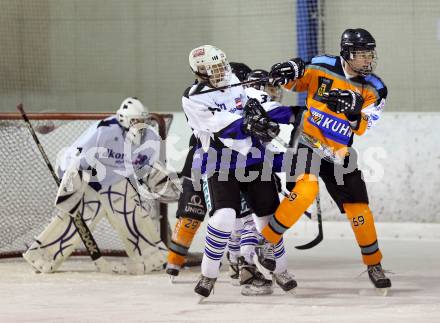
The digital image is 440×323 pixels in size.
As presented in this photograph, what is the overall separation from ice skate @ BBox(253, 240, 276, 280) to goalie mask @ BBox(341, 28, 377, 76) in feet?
2.78

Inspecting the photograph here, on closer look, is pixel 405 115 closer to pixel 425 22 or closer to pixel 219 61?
pixel 425 22

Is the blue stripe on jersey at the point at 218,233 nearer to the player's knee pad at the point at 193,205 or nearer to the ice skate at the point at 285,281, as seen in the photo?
the ice skate at the point at 285,281

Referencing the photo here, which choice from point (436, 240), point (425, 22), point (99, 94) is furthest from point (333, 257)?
point (99, 94)

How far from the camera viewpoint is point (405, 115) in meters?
6.99

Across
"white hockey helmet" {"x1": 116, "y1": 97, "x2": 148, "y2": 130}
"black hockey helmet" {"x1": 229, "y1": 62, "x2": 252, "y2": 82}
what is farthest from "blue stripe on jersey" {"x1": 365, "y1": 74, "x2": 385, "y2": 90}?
"white hockey helmet" {"x1": 116, "y1": 97, "x2": 148, "y2": 130}

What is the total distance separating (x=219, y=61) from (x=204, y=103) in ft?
0.66

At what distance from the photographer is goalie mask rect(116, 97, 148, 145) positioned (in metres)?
5.64

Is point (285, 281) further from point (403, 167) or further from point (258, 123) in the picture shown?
point (403, 167)

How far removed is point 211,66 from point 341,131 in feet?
2.05

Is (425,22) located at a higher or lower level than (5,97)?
higher

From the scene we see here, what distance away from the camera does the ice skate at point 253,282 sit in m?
4.82

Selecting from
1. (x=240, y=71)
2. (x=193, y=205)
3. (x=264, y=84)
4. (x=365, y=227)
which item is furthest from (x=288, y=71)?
(x=193, y=205)

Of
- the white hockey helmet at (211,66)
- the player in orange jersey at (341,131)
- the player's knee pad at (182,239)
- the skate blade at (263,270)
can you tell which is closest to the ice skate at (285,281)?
the skate blade at (263,270)

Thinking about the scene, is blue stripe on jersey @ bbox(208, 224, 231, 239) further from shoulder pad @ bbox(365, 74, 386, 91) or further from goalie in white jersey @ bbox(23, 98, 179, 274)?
goalie in white jersey @ bbox(23, 98, 179, 274)
